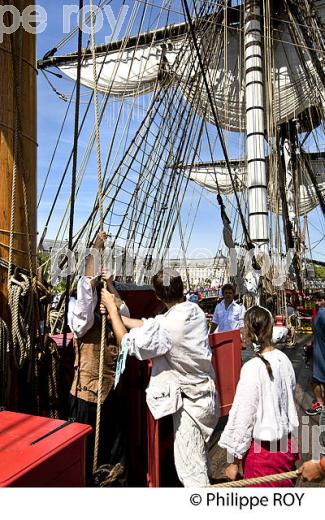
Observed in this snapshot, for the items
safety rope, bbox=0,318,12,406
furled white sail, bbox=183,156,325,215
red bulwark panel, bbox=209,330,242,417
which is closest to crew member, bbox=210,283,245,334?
red bulwark panel, bbox=209,330,242,417

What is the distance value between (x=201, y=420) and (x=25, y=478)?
87 centimetres

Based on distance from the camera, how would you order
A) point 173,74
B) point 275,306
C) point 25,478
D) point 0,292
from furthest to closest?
point 173,74 → point 275,306 → point 0,292 → point 25,478

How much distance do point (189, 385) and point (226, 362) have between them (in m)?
1.40

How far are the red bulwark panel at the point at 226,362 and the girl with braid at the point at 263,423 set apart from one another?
1217mm

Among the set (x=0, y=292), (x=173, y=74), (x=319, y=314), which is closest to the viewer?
(x=0, y=292)

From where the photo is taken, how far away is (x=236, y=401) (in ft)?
5.44

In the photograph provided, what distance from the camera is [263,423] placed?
1.62 meters

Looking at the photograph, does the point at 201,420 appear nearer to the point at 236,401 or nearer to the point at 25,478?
the point at 236,401

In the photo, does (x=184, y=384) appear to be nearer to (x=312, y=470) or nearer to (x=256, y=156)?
(x=312, y=470)

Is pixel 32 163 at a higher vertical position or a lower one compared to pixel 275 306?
higher

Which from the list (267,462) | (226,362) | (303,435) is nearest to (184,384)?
(267,462)

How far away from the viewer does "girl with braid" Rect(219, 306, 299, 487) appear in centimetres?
163
